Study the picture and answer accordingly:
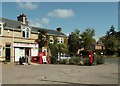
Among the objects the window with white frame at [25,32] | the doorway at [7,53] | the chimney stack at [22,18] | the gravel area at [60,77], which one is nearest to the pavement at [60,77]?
the gravel area at [60,77]

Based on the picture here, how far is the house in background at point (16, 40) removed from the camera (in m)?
37.4

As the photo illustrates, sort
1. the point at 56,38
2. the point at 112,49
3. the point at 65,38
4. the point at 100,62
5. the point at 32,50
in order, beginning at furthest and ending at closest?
the point at 112,49
the point at 65,38
the point at 56,38
the point at 32,50
the point at 100,62

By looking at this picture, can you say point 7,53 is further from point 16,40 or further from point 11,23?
point 11,23

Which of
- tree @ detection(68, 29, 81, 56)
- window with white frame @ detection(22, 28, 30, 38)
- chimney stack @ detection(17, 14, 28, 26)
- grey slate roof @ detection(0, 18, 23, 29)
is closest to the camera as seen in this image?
grey slate roof @ detection(0, 18, 23, 29)

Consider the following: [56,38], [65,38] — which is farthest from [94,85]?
[65,38]

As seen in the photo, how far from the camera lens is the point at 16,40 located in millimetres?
39719

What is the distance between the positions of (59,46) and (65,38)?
8.50 metres

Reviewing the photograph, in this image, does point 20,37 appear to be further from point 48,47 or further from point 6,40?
point 48,47

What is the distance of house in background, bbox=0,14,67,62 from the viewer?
37406 mm

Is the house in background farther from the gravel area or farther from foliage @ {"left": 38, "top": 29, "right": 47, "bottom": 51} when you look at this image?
the gravel area

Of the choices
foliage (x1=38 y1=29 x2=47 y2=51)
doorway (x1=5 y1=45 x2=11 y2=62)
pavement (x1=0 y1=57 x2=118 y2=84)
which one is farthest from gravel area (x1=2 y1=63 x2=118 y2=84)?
foliage (x1=38 y1=29 x2=47 y2=51)

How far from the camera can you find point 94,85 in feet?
44.2

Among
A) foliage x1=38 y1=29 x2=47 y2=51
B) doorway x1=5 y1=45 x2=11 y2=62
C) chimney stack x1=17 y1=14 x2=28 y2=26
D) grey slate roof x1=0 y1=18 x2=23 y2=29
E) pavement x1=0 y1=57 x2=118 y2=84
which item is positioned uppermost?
chimney stack x1=17 y1=14 x2=28 y2=26

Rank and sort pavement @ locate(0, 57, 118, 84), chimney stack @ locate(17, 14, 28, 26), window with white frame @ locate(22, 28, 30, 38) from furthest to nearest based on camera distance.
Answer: chimney stack @ locate(17, 14, 28, 26), window with white frame @ locate(22, 28, 30, 38), pavement @ locate(0, 57, 118, 84)
